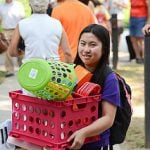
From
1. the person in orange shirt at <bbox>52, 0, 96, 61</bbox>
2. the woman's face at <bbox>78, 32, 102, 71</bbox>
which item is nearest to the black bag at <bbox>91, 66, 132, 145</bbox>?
the woman's face at <bbox>78, 32, 102, 71</bbox>

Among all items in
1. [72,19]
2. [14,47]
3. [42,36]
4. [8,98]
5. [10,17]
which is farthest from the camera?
[10,17]

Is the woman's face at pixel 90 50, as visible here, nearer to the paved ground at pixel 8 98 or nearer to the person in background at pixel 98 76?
the person in background at pixel 98 76

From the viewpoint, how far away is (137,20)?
13234 millimetres

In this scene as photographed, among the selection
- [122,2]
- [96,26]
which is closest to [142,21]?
[122,2]

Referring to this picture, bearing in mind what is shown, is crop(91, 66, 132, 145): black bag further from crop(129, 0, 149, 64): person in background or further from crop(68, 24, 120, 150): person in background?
crop(129, 0, 149, 64): person in background

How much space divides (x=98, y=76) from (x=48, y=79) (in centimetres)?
53

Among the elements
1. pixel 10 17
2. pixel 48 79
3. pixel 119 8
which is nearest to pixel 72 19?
pixel 48 79

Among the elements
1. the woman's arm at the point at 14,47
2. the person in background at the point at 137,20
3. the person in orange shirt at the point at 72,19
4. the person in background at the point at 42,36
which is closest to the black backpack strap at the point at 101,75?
the woman's arm at the point at 14,47

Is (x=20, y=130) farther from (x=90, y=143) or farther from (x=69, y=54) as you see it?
(x=69, y=54)

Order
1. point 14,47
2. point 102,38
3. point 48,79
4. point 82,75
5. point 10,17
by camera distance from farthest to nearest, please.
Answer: point 10,17, point 14,47, point 102,38, point 82,75, point 48,79

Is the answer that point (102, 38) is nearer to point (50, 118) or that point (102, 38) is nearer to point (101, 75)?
point (101, 75)

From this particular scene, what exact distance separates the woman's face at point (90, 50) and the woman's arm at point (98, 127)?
288 millimetres

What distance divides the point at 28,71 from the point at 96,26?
1.95ft

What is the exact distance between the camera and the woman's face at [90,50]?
3502mm
